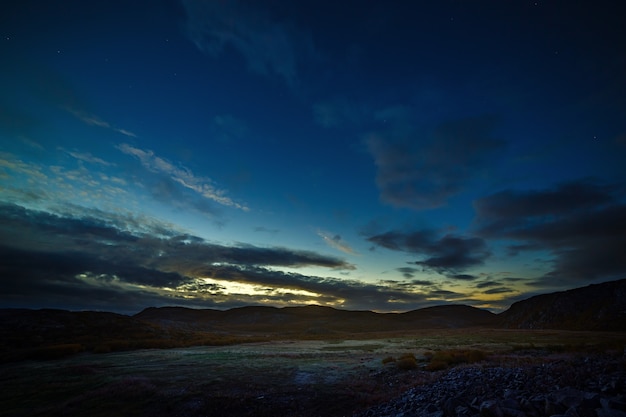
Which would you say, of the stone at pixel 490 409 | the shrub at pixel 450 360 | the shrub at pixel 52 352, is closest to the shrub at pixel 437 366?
the shrub at pixel 450 360

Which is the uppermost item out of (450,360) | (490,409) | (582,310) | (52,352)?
(582,310)

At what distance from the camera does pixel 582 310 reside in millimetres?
148125

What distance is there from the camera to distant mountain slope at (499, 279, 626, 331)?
121 m

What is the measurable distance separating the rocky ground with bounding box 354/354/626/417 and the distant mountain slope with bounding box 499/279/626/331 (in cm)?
13826

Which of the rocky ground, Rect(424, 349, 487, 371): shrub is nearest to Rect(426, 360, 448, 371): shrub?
Rect(424, 349, 487, 371): shrub

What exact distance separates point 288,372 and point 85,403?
49.7 feet

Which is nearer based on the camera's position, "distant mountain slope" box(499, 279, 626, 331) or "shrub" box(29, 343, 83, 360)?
"shrub" box(29, 343, 83, 360)

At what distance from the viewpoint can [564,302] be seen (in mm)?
164750

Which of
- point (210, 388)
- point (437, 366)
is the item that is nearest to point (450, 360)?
point (437, 366)

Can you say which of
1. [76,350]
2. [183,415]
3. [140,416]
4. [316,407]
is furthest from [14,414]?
[76,350]

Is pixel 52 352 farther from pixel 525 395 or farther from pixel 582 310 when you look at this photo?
pixel 582 310

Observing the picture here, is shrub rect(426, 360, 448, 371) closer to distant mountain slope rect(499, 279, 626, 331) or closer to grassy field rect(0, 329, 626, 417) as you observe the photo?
grassy field rect(0, 329, 626, 417)

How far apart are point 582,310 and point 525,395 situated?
19147cm

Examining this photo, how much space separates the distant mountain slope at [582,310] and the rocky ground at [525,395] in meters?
138
